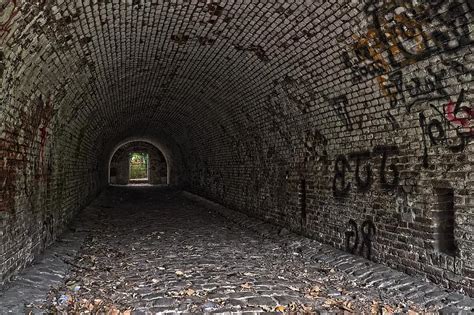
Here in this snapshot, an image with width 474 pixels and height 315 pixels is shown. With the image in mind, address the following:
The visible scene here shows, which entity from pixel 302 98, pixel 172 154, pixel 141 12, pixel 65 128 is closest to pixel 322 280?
pixel 302 98

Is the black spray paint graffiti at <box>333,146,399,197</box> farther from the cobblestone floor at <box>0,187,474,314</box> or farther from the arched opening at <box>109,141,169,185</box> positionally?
the arched opening at <box>109,141,169,185</box>

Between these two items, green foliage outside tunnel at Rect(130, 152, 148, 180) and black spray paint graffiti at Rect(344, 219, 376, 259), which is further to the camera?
green foliage outside tunnel at Rect(130, 152, 148, 180)

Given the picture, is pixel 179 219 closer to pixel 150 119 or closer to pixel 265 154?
pixel 265 154

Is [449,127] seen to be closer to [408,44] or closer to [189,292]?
[408,44]

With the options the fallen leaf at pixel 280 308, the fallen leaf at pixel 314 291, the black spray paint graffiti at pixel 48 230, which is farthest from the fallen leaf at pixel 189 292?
the black spray paint graffiti at pixel 48 230

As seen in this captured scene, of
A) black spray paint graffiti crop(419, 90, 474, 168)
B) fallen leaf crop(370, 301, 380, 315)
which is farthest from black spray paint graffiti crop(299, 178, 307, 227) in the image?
fallen leaf crop(370, 301, 380, 315)

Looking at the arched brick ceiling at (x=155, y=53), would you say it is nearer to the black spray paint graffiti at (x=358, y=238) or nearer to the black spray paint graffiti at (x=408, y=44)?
the black spray paint graffiti at (x=408, y=44)

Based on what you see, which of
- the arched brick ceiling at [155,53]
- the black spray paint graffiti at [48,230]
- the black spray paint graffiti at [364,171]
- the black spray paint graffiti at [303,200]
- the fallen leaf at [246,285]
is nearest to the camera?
the arched brick ceiling at [155,53]

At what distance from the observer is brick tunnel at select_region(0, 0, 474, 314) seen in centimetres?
530

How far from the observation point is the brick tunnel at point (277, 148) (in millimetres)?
5297

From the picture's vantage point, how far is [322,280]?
663cm

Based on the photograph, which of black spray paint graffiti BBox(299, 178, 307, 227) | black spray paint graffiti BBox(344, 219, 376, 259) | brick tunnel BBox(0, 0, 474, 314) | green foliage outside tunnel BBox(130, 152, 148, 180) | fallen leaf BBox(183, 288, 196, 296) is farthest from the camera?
green foliage outside tunnel BBox(130, 152, 148, 180)

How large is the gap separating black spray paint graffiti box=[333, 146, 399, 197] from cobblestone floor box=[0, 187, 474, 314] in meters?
1.16

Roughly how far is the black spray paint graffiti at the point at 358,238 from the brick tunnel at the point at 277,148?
0.03 m
